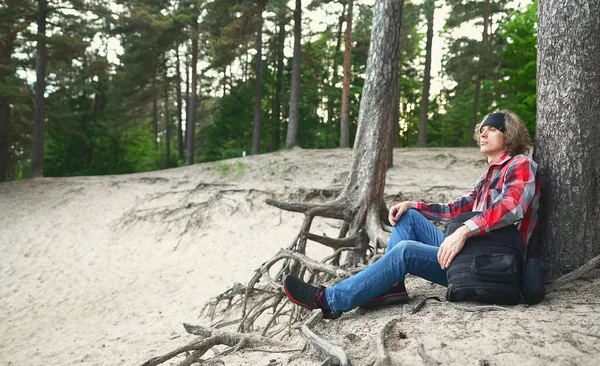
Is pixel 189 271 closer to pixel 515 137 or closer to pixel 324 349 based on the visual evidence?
pixel 324 349

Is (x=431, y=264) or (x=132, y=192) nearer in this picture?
(x=431, y=264)

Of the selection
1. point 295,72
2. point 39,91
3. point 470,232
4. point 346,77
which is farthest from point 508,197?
point 39,91

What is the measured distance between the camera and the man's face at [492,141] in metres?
2.88

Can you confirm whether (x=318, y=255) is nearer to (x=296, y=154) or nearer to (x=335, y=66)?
(x=296, y=154)

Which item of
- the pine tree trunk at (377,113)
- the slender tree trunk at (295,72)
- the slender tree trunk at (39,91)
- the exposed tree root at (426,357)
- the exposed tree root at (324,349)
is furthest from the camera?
the slender tree trunk at (295,72)

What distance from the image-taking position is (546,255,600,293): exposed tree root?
2691mm

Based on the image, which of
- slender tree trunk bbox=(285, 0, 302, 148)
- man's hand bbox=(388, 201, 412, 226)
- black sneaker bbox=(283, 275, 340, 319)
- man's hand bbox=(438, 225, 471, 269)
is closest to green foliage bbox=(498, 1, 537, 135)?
slender tree trunk bbox=(285, 0, 302, 148)

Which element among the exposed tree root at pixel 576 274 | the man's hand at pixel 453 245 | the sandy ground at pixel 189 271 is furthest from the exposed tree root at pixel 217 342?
the exposed tree root at pixel 576 274

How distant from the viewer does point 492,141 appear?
2904 millimetres

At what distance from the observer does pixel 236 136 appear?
21.8 m

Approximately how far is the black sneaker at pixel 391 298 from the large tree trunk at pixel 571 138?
1.04m

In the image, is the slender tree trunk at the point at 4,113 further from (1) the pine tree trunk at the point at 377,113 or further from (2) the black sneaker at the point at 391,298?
(2) the black sneaker at the point at 391,298

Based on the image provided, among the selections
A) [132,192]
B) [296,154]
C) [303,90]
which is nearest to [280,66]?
[303,90]

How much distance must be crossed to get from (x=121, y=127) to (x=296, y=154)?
35.8 ft
